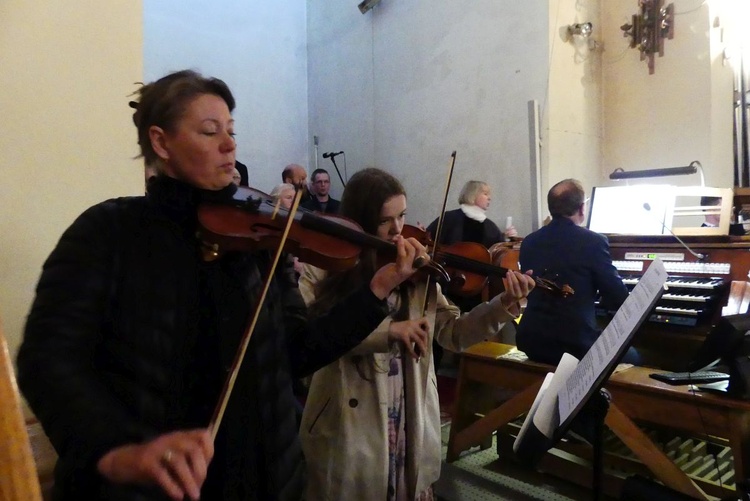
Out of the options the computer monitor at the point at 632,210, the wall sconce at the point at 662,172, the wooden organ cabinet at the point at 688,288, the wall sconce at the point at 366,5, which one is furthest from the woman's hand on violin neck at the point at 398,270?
the wall sconce at the point at 366,5

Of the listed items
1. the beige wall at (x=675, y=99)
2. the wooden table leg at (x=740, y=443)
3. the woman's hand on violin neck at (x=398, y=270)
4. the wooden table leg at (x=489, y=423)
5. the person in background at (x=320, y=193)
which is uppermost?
the beige wall at (x=675, y=99)

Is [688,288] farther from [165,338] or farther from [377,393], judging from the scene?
[165,338]

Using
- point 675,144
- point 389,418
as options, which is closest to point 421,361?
point 389,418

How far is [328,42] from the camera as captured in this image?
6.19 meters

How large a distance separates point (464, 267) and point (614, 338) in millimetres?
733

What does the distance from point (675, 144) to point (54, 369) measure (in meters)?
4.33

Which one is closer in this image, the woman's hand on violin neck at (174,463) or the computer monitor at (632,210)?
the woman's hand on violin neck at (174,463)

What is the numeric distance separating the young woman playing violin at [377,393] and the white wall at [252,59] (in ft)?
14.1

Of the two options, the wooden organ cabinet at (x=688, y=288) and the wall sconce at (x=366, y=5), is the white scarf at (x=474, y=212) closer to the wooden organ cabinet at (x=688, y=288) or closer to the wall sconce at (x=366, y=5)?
the wooden organ cabinet at (x=688, y=288)

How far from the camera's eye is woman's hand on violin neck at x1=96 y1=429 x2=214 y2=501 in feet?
2.02

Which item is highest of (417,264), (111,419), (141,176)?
(141,176)

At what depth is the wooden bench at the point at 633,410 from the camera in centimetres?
193

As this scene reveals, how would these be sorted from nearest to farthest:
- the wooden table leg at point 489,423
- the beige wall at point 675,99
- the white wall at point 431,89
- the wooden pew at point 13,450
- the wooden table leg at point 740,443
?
the wooden pew at point 13,450 → the wooden table leg at point 740,443 → the wooden table leg at point 489,423 → the beige wall at point 675,99 → the white wall at point 431,89

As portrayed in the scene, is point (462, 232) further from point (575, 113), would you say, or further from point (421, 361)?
point (421, 361)
